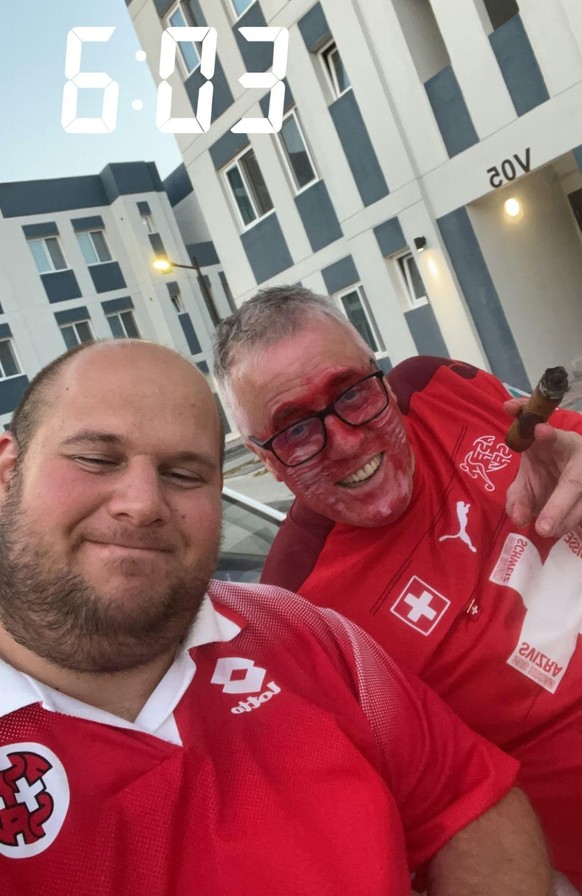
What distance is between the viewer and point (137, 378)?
126 cm

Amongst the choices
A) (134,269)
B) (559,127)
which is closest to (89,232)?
(134,269)

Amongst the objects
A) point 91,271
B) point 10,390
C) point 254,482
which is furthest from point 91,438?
point 91,271

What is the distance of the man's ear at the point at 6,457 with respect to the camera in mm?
1174

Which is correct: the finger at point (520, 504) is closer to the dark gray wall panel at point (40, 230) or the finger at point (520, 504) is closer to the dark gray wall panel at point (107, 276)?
the dark gray wall panel at point (107, 276)

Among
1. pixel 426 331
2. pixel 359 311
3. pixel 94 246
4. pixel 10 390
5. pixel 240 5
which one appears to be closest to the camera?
pixel 426 331

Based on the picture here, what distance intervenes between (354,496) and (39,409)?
2.51 ft

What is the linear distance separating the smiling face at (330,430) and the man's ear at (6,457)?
62 centimetres

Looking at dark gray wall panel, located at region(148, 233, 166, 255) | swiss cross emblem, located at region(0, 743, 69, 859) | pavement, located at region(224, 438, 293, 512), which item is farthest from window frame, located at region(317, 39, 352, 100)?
dark gray wall panel, located at region(148, 233, 166, 255)

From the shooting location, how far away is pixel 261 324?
1693 millimetres

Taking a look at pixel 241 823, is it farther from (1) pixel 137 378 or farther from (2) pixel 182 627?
(1) pixel 137 378

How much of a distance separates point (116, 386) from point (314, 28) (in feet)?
29.0

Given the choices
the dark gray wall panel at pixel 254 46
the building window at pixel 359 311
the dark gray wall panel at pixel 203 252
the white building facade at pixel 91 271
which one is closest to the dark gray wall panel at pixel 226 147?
the dark gray wall panel at pixel 254 46

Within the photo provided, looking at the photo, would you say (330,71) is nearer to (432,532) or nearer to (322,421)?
(322,421)

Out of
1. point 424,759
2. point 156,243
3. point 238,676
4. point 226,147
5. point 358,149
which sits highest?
point 156,243
